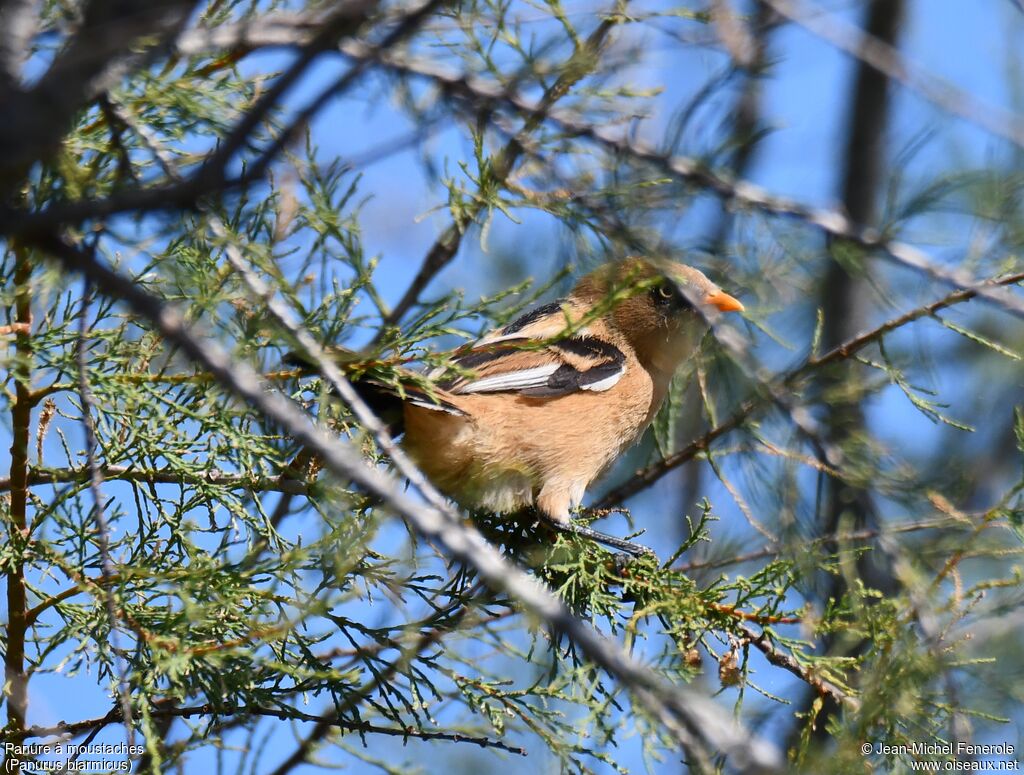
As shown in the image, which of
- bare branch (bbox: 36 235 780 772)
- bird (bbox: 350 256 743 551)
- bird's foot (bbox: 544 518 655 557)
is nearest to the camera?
bare branch (bbox: 36 235 780 772)

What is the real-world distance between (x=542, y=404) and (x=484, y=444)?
0.38m

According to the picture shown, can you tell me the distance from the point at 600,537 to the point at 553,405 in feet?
2.36

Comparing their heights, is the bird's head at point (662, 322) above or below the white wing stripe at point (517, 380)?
above

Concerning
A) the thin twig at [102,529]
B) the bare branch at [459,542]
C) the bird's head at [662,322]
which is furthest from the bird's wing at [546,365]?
the bare branch at [459,542]

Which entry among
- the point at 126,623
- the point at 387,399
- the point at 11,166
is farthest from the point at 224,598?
the point at 11,166

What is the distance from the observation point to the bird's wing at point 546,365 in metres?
4.45

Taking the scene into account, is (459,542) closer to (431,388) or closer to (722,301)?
(431,388)

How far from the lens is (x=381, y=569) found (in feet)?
11.7

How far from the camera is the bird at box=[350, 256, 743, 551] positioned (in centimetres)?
423

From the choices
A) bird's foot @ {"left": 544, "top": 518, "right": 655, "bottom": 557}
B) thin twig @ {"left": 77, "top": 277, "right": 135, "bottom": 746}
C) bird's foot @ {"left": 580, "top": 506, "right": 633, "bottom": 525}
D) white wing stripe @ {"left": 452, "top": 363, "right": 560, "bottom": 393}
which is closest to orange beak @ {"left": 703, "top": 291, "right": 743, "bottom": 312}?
white wing stripe @ {"left": 452, "top": 363, "right": 560, "bottom": 393}

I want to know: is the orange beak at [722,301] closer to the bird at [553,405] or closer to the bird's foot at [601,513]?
the bird at [553,405]

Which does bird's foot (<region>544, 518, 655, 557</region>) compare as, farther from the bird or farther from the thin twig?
the thin twig

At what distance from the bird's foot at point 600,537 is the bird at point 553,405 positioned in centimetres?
1

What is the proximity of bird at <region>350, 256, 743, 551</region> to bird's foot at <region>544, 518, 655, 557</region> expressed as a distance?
1cm
